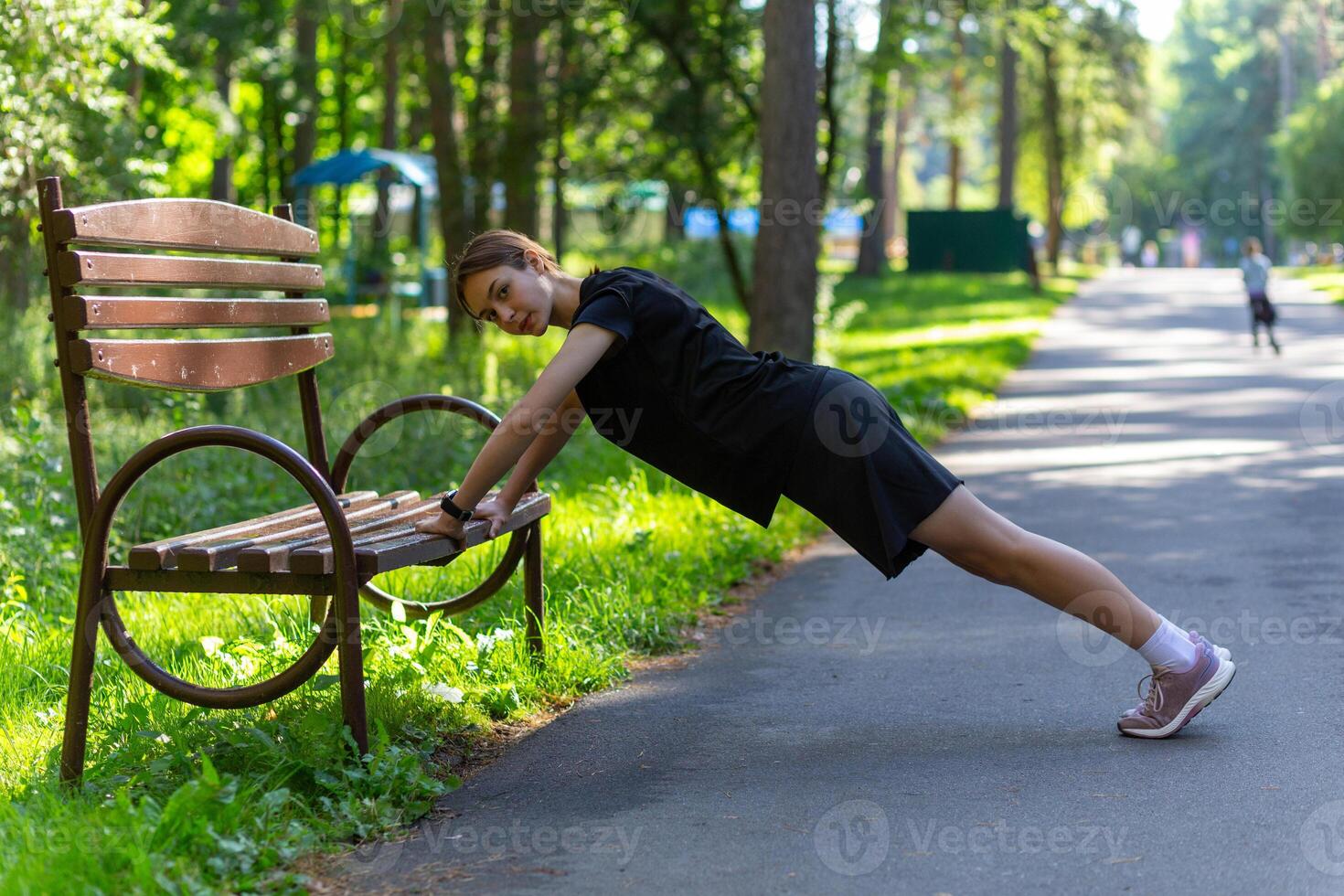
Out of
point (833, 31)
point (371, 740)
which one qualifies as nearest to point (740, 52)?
point (833, 31)

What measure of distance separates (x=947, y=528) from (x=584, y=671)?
4.82ft

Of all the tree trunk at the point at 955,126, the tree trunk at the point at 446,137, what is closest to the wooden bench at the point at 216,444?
the tree trunk at the point at 446,137

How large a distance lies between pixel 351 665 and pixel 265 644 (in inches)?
63.3

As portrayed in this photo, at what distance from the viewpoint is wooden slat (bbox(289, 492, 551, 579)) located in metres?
3.76

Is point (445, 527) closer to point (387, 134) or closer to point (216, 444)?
point (216, 444)

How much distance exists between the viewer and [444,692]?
14.8ft

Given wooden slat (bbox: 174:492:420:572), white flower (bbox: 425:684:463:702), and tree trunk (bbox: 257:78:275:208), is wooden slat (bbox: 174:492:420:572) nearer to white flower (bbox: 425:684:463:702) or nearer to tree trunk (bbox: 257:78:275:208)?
white flower (bbox: 425:684:463:702)

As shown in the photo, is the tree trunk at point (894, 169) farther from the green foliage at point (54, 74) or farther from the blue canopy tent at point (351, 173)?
the green foliage at point (54, 74)

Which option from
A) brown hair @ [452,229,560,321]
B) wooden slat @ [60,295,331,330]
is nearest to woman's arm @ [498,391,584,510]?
brown hair @ [452,229,560,321]

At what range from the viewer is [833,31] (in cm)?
1470

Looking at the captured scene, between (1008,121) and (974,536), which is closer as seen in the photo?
(974,536)

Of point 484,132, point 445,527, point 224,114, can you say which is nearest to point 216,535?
point 445,527

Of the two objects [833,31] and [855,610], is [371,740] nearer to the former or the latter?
[855,610]

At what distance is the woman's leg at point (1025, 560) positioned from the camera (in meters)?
4.16
